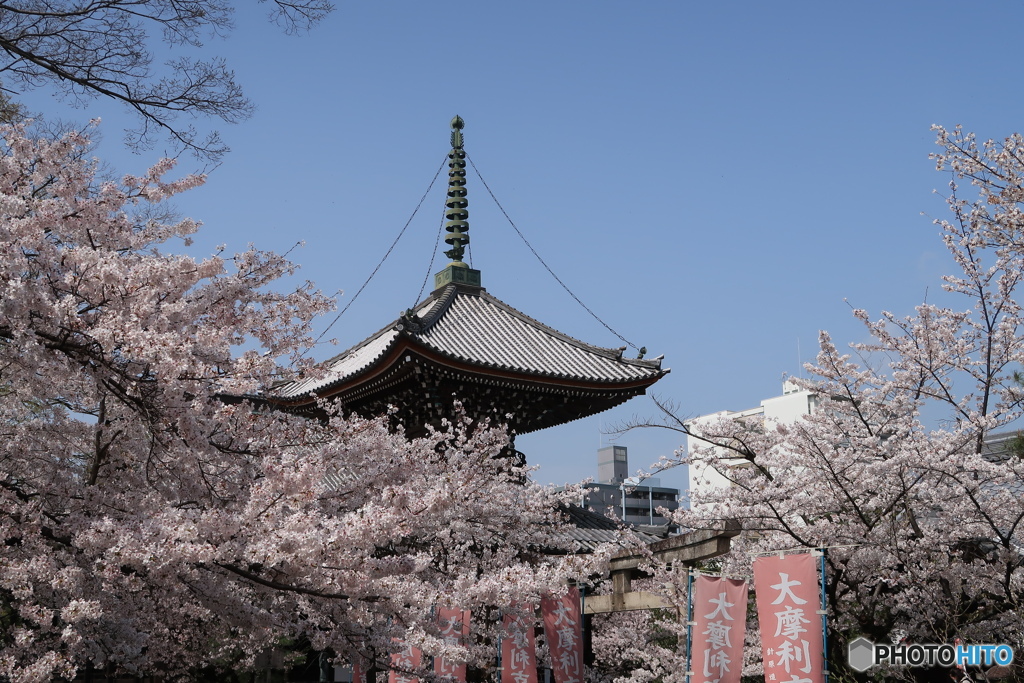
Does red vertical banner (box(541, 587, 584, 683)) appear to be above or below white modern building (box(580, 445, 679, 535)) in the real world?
below

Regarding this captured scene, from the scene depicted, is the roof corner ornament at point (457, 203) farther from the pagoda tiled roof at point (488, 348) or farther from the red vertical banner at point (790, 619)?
the red vertical banner at point (790, 619)

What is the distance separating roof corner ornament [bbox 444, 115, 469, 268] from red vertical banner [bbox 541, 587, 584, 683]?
7573mm

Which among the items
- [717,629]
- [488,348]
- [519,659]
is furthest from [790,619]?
[488,348]

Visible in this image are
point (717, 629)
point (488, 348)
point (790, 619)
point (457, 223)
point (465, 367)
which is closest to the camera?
point (790, 619)

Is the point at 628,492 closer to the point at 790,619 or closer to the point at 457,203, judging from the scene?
the point at 457,203

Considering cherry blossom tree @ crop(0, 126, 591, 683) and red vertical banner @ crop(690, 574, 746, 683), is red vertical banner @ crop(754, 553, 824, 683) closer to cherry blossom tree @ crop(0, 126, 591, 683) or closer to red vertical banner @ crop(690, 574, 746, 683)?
red vertical banner @ crop(690, 574, 746, 683)

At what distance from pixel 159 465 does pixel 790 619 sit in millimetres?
5513

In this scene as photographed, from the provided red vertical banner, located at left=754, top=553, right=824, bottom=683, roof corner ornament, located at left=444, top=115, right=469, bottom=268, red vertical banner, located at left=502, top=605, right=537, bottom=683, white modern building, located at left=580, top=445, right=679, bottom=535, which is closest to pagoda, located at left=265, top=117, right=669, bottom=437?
roof corner ornament, located at left=444, top=115, right=469, bottom=268

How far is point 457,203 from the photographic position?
1642 cm

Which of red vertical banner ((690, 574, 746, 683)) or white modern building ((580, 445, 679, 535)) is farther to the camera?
white modern building ((580, 445, 679, 535))

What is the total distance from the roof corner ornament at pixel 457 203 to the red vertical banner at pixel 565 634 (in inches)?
298

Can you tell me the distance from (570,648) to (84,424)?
6.28m

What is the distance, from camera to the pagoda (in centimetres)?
1298

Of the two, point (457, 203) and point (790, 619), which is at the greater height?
point (457, 203)
